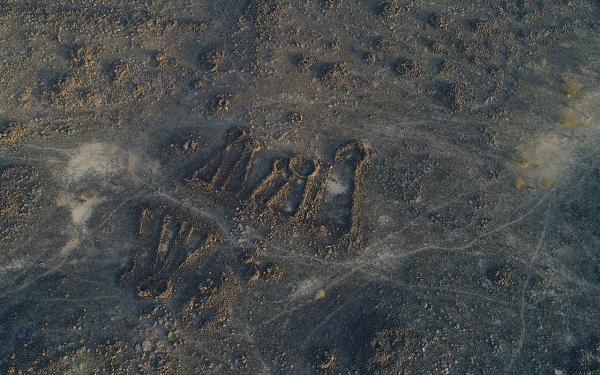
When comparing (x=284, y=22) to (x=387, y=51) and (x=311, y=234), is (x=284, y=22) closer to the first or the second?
(x=387, y=51)

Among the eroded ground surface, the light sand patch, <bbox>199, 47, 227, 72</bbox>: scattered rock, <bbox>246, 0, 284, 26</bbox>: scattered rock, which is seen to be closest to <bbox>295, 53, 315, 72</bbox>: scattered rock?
the eroded ground surface

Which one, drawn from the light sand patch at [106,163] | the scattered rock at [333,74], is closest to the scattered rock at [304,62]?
the scattered rock at [333,74]

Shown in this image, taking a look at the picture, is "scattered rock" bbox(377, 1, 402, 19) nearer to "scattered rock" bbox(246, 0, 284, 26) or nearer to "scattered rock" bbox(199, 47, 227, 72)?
"scattered rock" bbox(246, 0, 284, 26)

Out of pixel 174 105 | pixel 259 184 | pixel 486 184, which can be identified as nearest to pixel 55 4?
pixel 174 105

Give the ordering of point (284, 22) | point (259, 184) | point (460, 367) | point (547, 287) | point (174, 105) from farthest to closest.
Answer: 1. point (284, 22)
2. point (174, 105)
3. point (259, 184)
4. point (547, 287)
5. point (460, 367)

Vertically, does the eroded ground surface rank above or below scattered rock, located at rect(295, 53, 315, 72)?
below

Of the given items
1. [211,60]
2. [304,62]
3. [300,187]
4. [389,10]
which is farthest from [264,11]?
[300,187]

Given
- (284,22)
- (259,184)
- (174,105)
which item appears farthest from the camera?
(284,22)

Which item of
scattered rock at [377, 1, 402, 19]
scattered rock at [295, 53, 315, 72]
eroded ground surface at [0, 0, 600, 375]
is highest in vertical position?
scattered rock at [377, 1, 402, 19]
